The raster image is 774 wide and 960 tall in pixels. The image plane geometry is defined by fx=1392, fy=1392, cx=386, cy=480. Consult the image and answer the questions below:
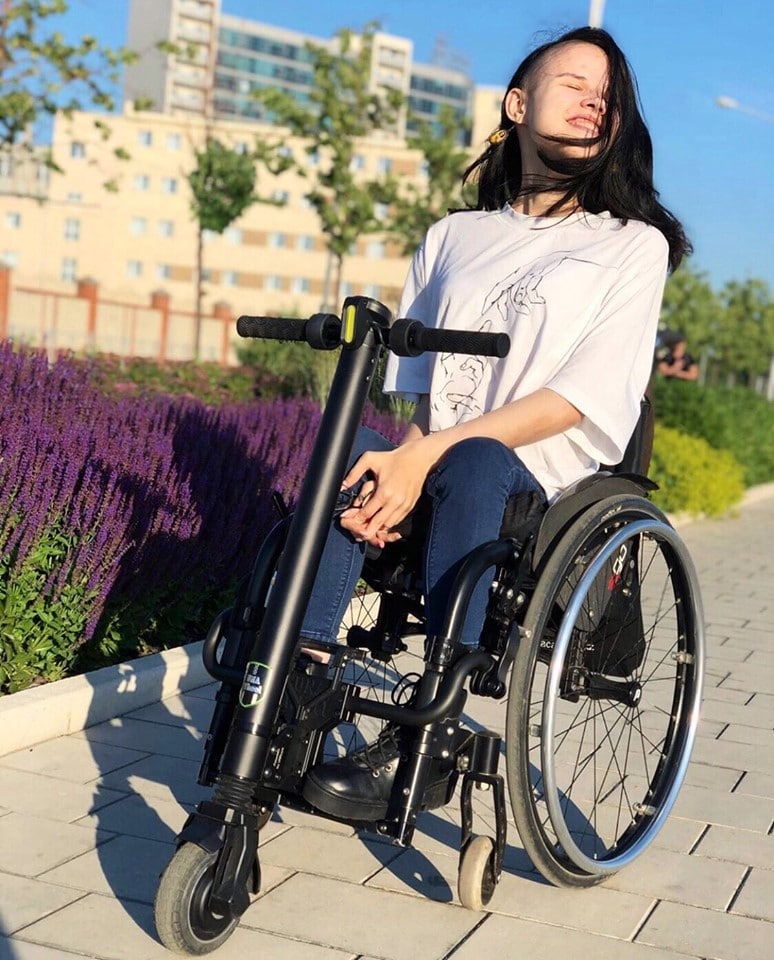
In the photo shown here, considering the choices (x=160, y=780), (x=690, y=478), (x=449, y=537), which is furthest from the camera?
(x=690, y=478)

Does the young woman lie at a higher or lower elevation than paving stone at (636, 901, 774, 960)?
higher

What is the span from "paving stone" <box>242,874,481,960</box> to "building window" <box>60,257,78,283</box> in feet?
266

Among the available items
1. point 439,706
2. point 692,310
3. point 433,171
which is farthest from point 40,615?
point 692,310

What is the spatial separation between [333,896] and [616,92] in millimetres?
1848

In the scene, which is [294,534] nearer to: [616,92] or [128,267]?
[616,92]

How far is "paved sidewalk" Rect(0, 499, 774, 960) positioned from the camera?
2615 millimetres

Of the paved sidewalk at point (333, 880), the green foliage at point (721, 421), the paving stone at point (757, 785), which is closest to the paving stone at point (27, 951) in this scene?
the paved sidewalk at point (333, 880)

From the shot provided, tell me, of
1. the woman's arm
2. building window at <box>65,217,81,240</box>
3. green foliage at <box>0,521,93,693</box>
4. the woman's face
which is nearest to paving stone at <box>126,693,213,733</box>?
green foliage at <box>0,521,93,693</box>

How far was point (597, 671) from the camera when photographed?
3100 millimetres

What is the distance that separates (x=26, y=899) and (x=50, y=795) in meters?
0.63

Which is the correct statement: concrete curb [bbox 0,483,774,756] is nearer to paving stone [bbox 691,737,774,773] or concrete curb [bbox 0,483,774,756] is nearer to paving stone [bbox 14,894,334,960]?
paving stone [bbox 14,894,334,960]

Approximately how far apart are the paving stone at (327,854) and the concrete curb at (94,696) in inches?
33.2

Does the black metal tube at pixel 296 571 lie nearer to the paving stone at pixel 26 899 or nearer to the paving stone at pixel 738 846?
the paving stone at pixel 26 899

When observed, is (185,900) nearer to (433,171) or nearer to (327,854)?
(327,854)
